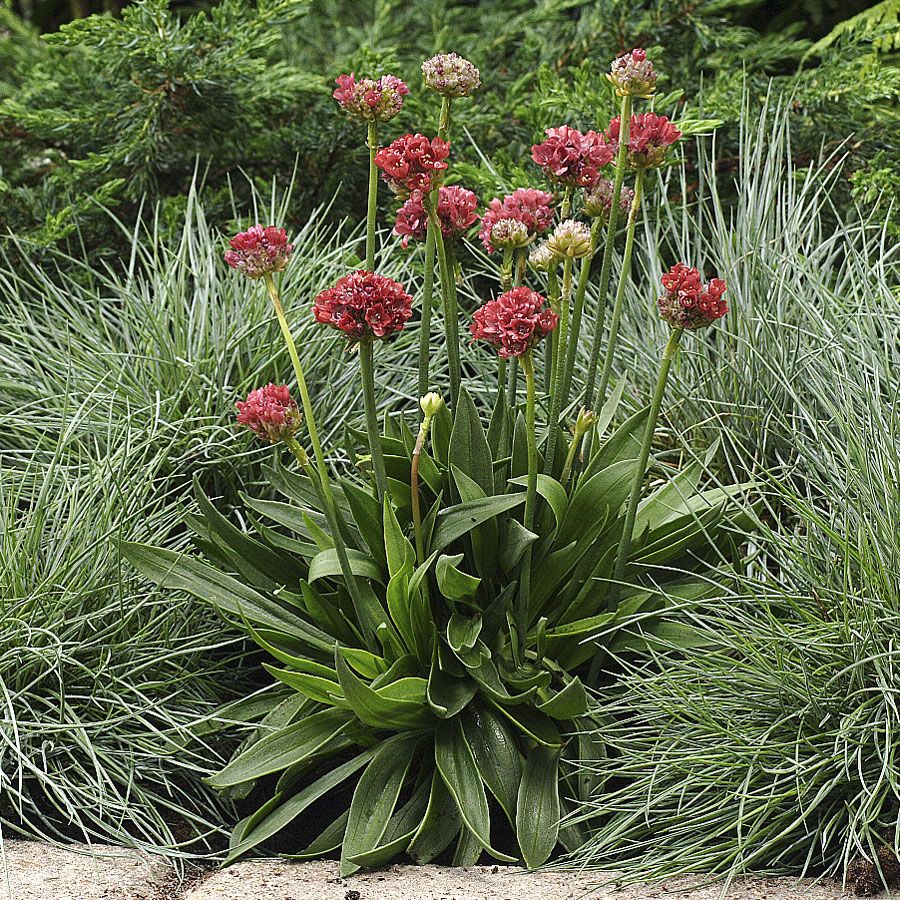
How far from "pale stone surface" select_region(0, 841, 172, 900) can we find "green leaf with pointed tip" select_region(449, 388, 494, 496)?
82 cm

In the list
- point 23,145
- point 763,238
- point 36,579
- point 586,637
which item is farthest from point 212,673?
point 23,145

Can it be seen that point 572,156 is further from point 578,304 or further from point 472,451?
point 472,451

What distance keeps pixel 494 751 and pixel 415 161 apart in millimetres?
975

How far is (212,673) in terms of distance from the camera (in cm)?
218

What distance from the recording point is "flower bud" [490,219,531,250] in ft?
6.14

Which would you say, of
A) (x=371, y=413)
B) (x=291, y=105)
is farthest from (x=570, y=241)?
(x=291, y=105)

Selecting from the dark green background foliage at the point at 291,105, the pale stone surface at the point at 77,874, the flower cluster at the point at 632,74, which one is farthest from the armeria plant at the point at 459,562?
the dark green background foliage at the point at 291,105

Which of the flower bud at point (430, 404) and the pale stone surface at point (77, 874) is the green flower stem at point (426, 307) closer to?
the flower bud at point (430, 404)

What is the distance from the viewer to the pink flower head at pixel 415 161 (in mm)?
1709

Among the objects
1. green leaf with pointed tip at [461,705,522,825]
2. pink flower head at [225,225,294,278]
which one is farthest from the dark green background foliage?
green leaf with pointed tip at [461,705,522,825]

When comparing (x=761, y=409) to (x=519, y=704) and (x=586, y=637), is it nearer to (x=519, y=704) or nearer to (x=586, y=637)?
(x=586, y=637)

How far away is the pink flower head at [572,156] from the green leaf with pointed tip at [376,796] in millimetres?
984

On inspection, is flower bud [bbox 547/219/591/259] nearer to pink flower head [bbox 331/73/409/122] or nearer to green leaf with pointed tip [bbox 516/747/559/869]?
pink flower head [bbox 331/73/409/122]

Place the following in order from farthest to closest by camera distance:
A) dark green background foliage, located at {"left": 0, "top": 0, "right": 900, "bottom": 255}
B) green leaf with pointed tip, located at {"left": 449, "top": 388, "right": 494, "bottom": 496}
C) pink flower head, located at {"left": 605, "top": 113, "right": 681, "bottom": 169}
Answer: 1. dark green background foliage, located at {"left": 0, "top": 0, "right": 900, "bottom": 255}
2. green leaf with pointed tip, located at {"left": 449, "top": 388, "right": 494, "bottom": 496}
3. pink flower head, located at {"left": 605, "top": 113, "right": 681, "bottom": 169}
